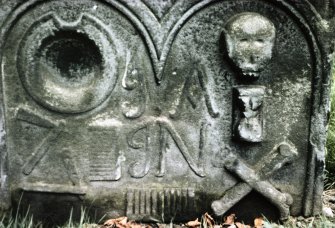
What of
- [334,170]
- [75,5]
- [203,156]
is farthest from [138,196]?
[334,170]

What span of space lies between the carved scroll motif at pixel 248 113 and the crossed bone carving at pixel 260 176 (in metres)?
0.15

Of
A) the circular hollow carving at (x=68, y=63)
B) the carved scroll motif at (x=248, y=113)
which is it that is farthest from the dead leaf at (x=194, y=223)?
the circular hollow carving at (x=68, y=63)

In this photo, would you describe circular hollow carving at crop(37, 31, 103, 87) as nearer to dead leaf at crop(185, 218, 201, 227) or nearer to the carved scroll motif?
the carved scroll motif

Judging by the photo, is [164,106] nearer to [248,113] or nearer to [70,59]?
[248,113]

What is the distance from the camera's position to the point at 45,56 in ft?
8.30

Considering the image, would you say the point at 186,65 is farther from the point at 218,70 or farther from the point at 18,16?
the point at 18,16

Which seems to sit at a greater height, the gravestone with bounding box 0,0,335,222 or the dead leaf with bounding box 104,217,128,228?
the gravestone with bounding box 0,0,335,222

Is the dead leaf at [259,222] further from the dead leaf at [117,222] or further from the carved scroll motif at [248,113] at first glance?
the dead leaf at [117,222]

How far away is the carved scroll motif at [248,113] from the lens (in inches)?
101

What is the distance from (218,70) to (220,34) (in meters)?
0.20

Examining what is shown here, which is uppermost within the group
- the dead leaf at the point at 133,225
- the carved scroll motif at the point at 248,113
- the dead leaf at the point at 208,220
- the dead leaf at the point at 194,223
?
the carved scroll motif at the point at 248,113

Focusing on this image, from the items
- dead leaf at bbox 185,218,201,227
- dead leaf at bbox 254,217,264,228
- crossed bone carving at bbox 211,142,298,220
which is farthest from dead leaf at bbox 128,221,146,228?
dead leaf at bbox 254,217,264,228

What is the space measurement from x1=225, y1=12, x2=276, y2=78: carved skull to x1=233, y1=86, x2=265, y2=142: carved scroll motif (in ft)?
0.33

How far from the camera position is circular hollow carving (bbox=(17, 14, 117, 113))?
8.09 ft
